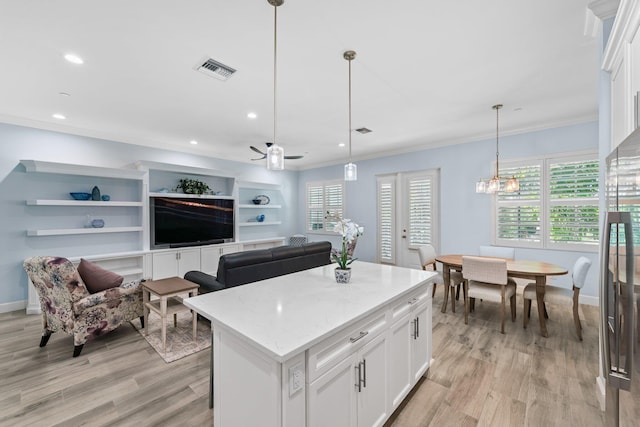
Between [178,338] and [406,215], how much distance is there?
15.3ft

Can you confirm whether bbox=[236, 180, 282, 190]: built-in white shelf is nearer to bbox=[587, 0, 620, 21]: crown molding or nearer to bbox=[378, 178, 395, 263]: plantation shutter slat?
bbox=[378, 178, 395, 263]: plantation shutter slat

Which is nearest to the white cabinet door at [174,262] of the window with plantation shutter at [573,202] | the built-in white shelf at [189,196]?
the built-in white shelf at [189,196]

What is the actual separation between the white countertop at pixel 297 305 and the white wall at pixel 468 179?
10.5 ft

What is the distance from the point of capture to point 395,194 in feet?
19.8

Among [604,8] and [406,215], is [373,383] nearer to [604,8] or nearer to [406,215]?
[604,8]

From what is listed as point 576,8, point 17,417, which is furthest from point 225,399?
point 576,8

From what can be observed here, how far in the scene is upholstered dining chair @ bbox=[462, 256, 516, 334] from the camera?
315cm

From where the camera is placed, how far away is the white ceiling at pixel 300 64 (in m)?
1.92

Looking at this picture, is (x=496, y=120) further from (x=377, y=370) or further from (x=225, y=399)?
(x=225, y=399)

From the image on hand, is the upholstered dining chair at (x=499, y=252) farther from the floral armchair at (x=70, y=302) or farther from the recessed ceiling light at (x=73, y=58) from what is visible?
the recessed ceiling light at (x=73, y=58)

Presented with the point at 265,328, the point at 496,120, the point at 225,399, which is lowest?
the point at 225,399

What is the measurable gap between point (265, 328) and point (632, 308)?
4.82ft

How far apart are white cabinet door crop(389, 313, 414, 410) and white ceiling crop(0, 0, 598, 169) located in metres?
2.21

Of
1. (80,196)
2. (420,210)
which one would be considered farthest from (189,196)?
(420,210)
